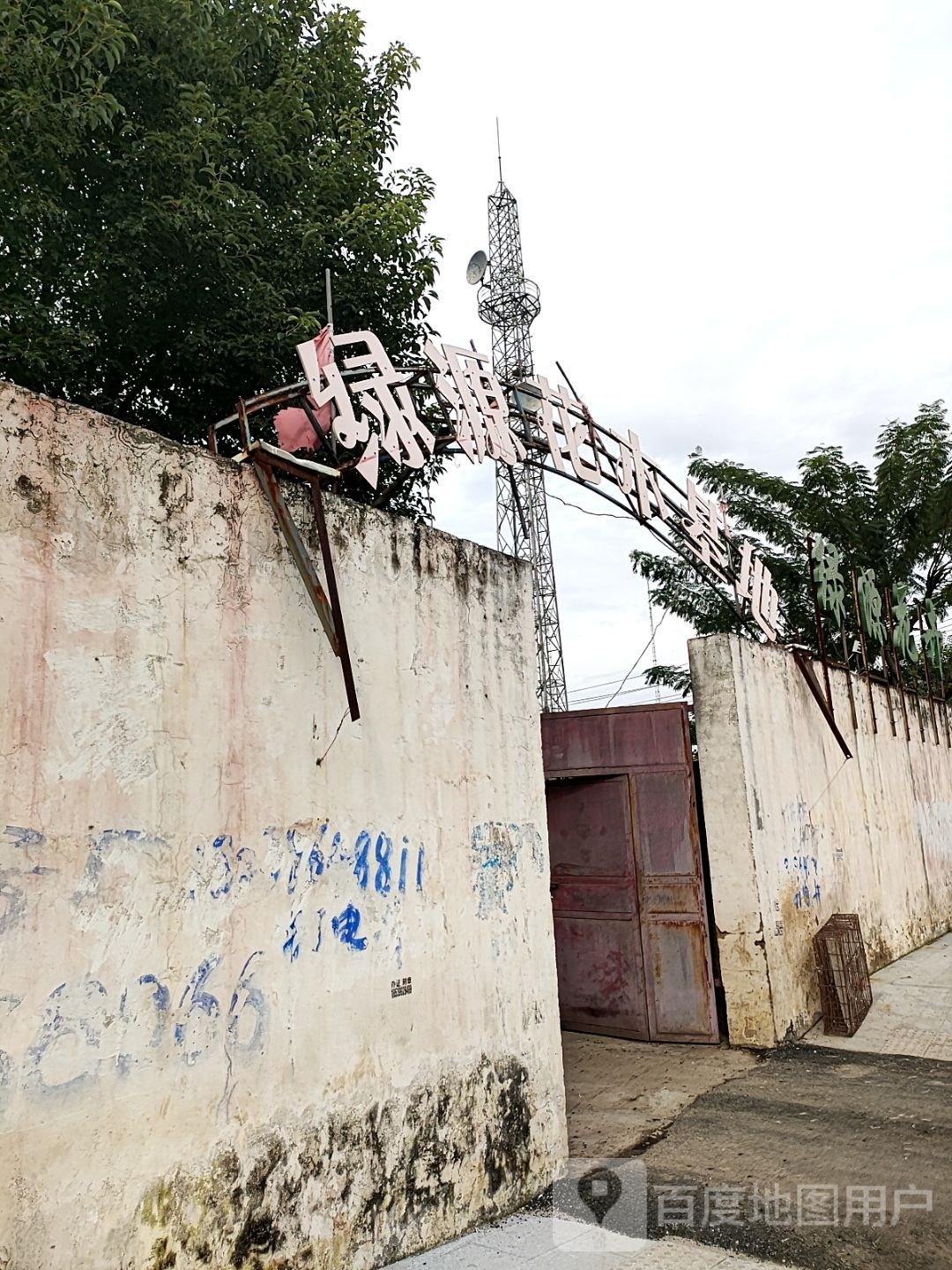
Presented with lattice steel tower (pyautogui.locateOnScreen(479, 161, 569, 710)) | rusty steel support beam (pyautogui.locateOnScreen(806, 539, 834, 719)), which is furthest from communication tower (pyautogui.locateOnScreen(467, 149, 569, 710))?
rusty steel support beam (pyautogui.locateOnScreen(806, 539, 834, 719))

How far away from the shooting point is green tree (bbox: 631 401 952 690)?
16922 mm

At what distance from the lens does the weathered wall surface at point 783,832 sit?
7.54 metres

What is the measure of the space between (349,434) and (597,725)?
4.52 meters

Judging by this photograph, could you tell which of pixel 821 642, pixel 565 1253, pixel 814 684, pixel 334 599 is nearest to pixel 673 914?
pixel 814 684

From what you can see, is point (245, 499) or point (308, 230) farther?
point (308, 230)

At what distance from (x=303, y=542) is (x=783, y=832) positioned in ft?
19.3

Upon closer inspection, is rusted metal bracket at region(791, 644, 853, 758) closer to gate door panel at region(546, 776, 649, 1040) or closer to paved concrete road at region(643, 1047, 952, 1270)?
gate door panel at region(546, 776, 649, 1040)

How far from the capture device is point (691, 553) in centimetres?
883

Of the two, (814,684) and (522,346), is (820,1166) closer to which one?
(814,684)

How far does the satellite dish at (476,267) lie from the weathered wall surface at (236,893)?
465 inches

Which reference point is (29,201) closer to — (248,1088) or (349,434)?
(349,434)

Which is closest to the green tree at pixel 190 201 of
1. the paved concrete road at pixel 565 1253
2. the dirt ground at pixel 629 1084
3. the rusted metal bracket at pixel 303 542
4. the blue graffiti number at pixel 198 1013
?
the rusted metal bracket at pixel 303 542

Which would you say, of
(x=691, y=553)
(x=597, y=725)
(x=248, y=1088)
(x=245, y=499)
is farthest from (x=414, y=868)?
(x=691, y=553)

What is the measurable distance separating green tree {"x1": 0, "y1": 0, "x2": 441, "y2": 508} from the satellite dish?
578 cm
